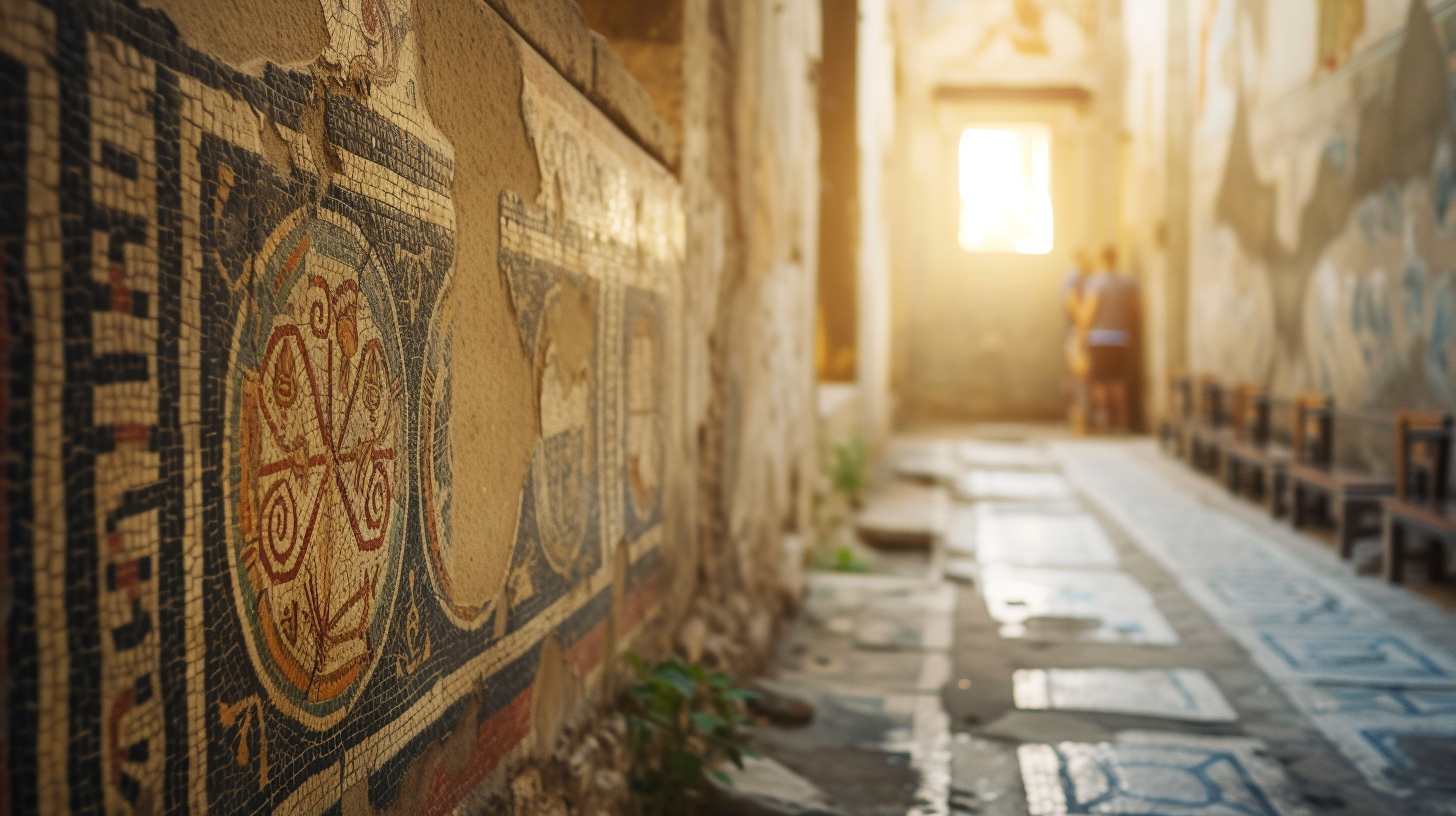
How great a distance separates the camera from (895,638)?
11.7 ft

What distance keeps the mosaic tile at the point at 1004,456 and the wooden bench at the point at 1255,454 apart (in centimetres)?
147

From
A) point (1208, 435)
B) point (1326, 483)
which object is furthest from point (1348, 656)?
point (1208, 435)

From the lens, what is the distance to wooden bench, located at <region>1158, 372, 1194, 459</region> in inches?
329

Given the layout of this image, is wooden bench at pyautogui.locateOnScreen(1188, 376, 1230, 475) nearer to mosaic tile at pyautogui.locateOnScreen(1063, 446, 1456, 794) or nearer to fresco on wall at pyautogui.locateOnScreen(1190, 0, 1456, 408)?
fresco on wall at pyautogui.locateOnScreen(1190, 0, 1456, 408)

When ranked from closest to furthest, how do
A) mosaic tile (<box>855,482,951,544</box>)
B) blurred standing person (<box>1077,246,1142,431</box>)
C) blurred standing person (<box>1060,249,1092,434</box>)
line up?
mosaic tile (<box>855,482,951,544</box>), blurred standing person (<box>1077,246,1142,431</box>), blurred standing person (<box>1060,249,1092,434</box>)

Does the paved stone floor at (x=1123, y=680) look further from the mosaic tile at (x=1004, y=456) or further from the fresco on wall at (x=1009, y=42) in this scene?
the fresco on wall at (x=1009, y=42)

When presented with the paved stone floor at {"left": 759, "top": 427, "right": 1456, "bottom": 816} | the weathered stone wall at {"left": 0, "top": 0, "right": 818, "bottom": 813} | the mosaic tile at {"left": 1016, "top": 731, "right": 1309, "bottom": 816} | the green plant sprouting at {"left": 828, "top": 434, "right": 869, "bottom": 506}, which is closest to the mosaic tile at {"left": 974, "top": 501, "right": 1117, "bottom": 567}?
the paved stone floor at {"left": 759, "top": 427, "right": 1456, "bottom": 816}

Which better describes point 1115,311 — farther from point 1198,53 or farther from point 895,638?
point 895,638

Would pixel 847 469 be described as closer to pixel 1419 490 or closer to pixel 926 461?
pixel 926 461

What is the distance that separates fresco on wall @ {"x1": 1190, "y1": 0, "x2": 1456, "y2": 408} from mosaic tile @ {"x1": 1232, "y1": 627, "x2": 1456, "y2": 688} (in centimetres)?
178

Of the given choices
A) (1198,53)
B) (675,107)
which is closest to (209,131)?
(675,107)

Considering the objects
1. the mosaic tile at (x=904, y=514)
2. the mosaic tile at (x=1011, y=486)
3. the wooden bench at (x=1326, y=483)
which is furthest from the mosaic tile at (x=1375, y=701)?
the mosaic tile at (x=1011, y=486)

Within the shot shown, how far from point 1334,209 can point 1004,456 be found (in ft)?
10.6

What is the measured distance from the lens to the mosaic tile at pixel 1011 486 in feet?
22.1
